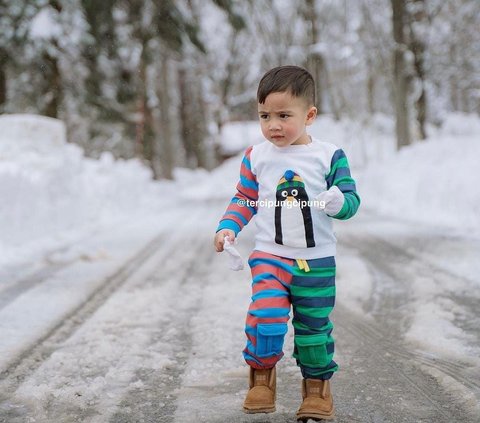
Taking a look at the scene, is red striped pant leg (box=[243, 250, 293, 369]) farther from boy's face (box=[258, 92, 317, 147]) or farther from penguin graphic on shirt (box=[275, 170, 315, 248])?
boy's face (box=[258, 92, 317, 147])

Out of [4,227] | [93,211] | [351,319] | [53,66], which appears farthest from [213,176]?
[351,319]

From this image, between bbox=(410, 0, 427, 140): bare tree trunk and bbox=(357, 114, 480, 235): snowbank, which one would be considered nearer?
bbox=(357, 114, 480, 235): snowbank

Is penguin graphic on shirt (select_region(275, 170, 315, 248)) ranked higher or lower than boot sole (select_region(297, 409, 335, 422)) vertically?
higher

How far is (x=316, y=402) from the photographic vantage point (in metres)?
2.57

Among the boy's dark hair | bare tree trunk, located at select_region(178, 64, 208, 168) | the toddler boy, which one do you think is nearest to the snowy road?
the toddler boy

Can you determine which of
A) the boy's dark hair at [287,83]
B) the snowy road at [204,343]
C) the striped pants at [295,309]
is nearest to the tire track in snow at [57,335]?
the snowy road at [204,343]

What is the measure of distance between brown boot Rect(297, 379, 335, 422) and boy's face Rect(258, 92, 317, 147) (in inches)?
42.1

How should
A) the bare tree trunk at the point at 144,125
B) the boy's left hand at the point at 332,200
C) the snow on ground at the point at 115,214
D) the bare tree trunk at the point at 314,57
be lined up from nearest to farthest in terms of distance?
the boy's left hand at the point at 332,200
the snow on ground at the point at 115,214
the bare tree trunk at the point at 144,125
the bare tree trunk at the point at 314,57

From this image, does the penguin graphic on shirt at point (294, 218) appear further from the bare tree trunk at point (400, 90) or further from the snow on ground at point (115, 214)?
the bare tree trunk at point (400, 90)

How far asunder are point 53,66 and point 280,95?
1503cm

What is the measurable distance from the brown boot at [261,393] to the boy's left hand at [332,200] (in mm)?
774

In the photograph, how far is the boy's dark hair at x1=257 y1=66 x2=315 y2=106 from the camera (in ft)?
8.29

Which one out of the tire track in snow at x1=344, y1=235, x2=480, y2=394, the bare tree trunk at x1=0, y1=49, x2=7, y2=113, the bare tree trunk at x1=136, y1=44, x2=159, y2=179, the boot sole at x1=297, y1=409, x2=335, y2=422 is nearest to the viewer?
the boot sole at x1=297, y1=409, x2=335, y2=422

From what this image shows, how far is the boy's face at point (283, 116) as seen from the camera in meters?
2.53
